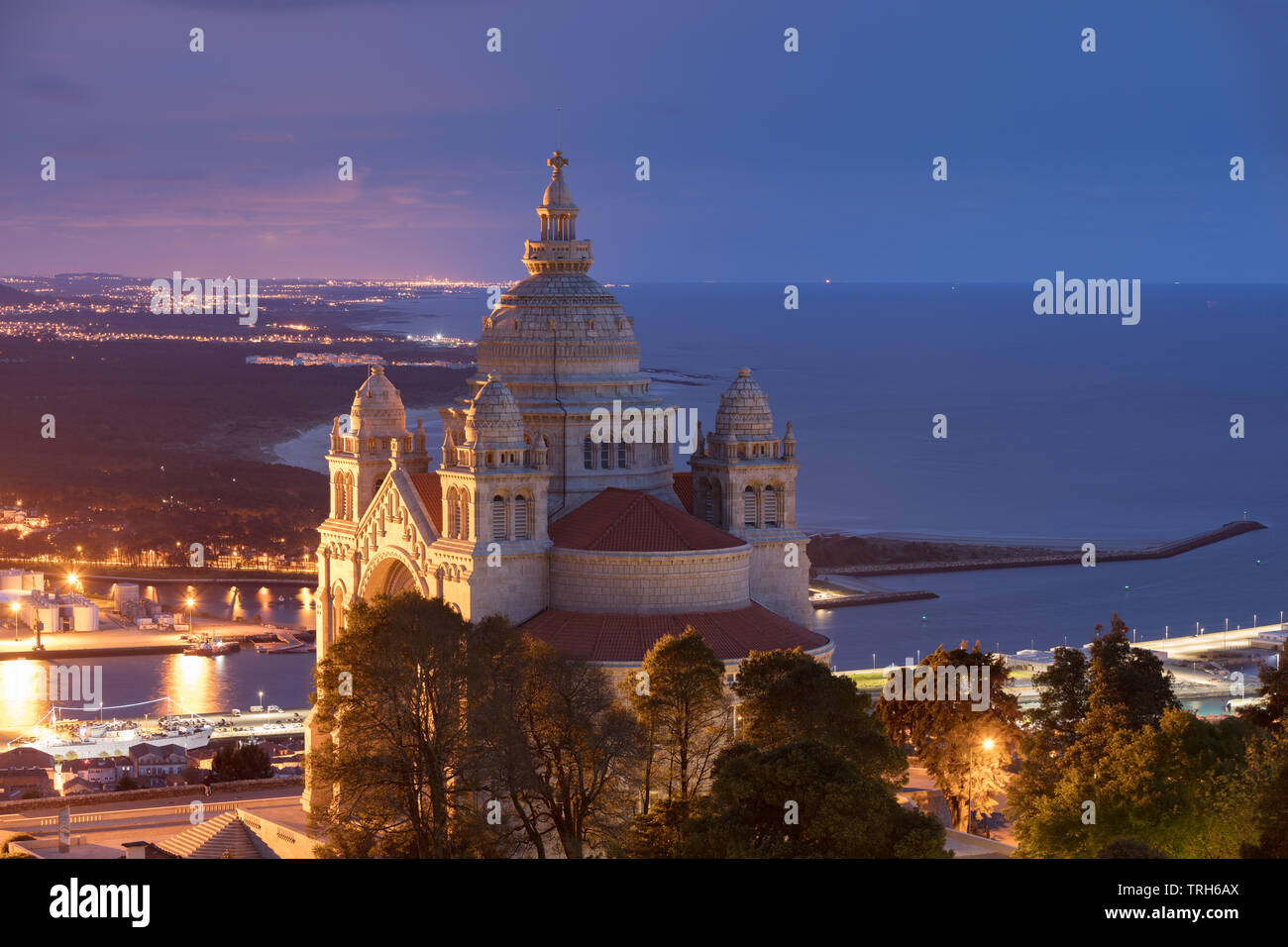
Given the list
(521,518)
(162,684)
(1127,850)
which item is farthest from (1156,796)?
(162,684)

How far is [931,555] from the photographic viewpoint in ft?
429

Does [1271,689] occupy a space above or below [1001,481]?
below

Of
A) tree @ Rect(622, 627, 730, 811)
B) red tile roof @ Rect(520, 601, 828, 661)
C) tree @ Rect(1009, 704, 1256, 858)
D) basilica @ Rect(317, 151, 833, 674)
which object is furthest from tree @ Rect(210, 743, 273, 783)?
tree @ Rect(1009, 704, 1256, 858)

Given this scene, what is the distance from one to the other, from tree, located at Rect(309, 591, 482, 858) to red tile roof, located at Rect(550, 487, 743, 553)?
28.4ft

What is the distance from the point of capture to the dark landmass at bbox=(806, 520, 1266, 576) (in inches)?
4998

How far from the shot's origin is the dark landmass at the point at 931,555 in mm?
126938

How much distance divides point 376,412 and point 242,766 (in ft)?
46.2

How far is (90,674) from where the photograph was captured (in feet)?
341

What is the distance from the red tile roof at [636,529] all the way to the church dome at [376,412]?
7.05 meters

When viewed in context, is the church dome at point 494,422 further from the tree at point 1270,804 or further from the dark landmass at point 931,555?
the dark landmass at point 931,555

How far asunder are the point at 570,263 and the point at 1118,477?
135 m

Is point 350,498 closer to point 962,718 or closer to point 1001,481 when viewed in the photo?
point 962,718

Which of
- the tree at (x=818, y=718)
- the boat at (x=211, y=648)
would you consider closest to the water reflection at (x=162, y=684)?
the boat at (x=211, y=648)
